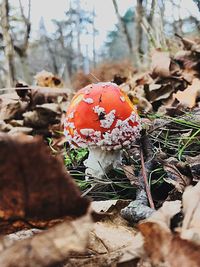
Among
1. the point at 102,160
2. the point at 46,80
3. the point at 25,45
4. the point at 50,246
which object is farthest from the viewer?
the point at 25,45

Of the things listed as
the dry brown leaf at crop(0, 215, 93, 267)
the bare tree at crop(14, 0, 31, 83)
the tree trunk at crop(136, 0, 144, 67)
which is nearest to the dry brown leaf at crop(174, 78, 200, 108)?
the dry brown leaf at crop(0, 215, 93, 267)

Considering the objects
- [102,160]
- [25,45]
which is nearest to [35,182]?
[102,160]

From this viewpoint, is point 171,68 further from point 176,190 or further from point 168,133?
point 176,190

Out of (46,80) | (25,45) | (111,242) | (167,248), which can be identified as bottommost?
(111,242)

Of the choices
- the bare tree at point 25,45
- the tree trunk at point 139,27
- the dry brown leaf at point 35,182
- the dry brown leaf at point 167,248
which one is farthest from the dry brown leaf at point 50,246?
the tree trunk at point 139,27

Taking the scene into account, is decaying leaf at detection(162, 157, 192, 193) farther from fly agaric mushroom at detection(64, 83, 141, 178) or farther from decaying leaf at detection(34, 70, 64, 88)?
decaying leaf at detection(34, 70, 64, 88)

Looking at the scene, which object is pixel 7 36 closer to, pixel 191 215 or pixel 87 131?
pixel 87 131

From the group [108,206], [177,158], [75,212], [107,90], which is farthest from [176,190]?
[75,212]

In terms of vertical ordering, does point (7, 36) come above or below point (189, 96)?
above
